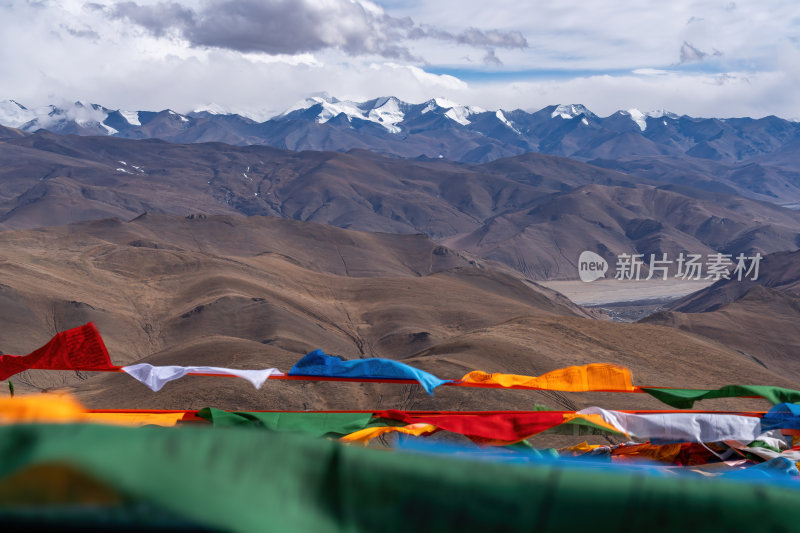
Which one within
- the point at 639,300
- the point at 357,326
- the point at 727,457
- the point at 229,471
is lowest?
the point at 639,300

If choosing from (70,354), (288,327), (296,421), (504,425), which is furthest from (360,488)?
(288,327)

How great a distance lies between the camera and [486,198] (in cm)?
12862

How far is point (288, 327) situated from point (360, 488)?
31990 millimetres

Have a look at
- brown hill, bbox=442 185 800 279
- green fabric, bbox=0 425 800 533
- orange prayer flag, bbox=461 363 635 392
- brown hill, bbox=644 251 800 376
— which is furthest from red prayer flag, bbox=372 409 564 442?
brown hill, bbox=442 185 800 279

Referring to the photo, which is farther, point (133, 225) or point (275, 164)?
point (275, 164)

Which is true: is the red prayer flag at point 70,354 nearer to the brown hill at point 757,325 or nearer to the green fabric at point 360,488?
the green fabric at point 360,488

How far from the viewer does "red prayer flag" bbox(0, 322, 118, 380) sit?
15.2 ft

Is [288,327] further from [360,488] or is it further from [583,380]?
[360,488]

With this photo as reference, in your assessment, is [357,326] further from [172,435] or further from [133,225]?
[172,435]

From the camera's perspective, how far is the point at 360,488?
122 centimetres

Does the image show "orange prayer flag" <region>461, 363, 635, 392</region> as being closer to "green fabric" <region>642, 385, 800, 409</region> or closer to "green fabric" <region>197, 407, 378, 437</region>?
"green fabric" <region>642, 385, 800, 409</region>

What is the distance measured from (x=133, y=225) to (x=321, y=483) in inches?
2544

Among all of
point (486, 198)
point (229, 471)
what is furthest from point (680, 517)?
point (486, 198)

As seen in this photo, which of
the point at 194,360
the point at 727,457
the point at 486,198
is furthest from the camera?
the point at 486,198
